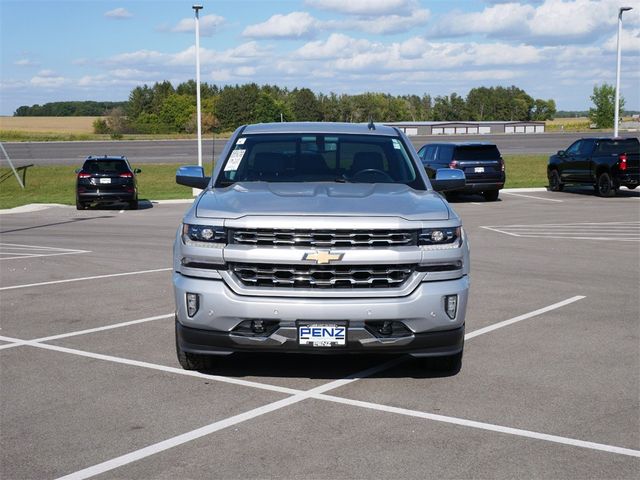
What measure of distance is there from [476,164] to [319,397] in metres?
21.7

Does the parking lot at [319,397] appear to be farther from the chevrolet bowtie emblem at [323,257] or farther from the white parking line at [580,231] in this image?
the white parking line at [580,231]

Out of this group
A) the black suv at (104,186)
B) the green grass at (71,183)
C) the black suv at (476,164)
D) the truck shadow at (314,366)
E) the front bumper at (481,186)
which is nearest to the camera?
the truck shadow at (314,366)

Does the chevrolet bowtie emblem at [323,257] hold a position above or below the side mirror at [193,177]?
below

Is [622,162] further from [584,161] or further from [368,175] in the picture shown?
[368,175]

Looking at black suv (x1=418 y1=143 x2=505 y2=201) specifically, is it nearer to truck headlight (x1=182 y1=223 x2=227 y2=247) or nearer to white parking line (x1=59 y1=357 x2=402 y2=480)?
white parking line (x1=59 y1=357 x2=402 y2=480)

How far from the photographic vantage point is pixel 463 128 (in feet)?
372

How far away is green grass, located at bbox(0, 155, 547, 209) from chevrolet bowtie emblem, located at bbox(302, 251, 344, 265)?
23.0 meters

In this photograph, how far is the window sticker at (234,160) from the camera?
7766 mm

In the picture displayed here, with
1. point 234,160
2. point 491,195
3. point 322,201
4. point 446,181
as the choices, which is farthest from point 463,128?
point 322,201

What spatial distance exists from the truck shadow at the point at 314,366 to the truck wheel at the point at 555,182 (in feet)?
80.8

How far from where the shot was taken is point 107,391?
6.56 meters

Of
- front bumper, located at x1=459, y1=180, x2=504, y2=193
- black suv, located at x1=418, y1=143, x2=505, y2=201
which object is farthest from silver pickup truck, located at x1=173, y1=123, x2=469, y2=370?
black suv, located at x1=418, y1=143, x2=505, y2=201

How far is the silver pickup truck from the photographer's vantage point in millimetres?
6137

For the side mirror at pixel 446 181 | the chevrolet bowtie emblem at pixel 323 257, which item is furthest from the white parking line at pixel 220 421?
the side mirror at pixel 446 181
